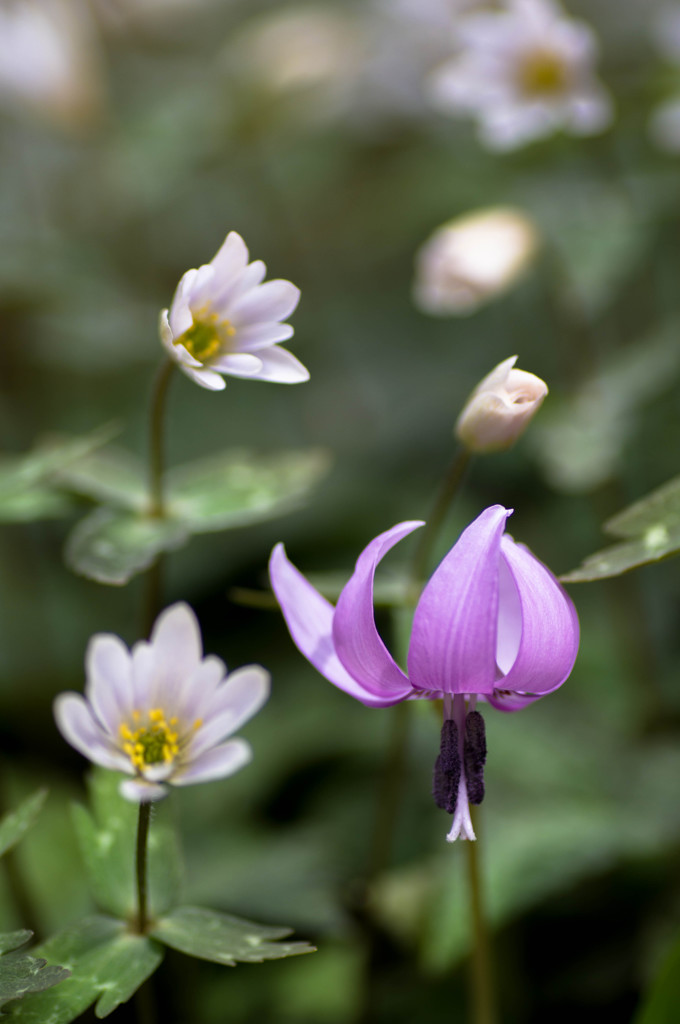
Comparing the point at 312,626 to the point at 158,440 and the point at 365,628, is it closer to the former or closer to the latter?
the point at 365,628

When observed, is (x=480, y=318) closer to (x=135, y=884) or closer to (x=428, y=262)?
(x=428, y=262)

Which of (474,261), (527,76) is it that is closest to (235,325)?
(474,261)

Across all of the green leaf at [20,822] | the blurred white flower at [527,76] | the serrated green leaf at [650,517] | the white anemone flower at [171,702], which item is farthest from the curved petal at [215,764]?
the blurred white flower at [527,76]

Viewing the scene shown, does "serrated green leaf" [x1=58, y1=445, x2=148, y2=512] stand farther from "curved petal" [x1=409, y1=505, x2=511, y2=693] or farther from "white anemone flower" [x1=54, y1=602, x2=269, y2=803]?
"curved petal" [x1=409, y1=505, x2=511, y2=693]

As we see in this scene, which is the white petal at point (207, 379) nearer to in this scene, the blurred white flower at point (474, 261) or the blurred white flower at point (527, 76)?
the blurred white flower at point (474, 261)

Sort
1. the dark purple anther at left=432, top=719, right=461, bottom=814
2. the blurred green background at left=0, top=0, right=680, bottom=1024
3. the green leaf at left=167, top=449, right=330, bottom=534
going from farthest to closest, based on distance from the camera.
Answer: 1. the blurred green background at left=0, top=0, right=680, bottom=1024
2. the green leaf at left=167, top=449, right=330, bottom=534
3. the dark purple anther at left=432, top=719, right=461, bottom=814

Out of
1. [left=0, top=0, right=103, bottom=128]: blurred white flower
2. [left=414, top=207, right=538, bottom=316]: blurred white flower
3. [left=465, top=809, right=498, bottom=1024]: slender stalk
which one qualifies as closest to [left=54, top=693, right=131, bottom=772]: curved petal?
[left=465, top=809, right=498, bottom=1024]: slender stalk
